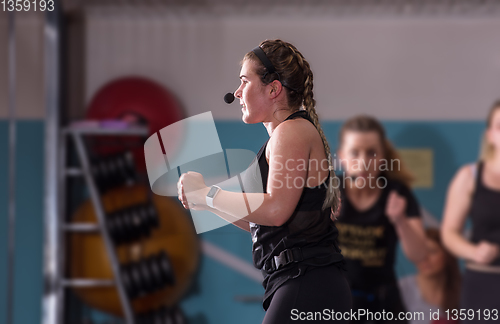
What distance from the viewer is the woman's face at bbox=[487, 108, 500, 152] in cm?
254

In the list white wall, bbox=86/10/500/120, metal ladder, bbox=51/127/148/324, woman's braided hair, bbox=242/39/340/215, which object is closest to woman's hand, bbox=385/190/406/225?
white wall, bbox=86/10/500/120

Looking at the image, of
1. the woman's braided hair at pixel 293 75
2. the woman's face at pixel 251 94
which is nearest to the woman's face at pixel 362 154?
the woman's braided hair at pixel 293 75

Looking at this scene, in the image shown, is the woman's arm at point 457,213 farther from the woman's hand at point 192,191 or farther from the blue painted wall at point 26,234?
the blue painted wall at point 26,234

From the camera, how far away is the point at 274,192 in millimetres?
812

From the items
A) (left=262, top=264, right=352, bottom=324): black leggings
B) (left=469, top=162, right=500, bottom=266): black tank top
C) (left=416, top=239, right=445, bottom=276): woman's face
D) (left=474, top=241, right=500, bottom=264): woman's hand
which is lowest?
(left=416, top=239, right=445, bottom=276): woman's face

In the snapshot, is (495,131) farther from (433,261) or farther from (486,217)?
(433,261)

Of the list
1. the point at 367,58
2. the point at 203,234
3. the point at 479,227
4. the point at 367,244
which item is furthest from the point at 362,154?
the point at 203,234

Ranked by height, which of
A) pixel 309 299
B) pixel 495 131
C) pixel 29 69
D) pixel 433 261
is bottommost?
pixel 433 261

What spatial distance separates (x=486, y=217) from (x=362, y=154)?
2.45 feet

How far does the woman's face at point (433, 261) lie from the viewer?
8.34 ft

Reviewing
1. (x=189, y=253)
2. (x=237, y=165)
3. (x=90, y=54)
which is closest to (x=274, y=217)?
(x=237, y=165)

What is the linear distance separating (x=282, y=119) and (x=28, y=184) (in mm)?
2299

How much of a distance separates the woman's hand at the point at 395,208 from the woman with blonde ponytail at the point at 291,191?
5.28 feet

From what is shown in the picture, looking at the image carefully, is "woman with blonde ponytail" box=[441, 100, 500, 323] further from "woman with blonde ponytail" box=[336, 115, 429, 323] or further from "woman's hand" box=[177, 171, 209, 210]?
"woman's hand" box=[177, 171, 209, 210]
